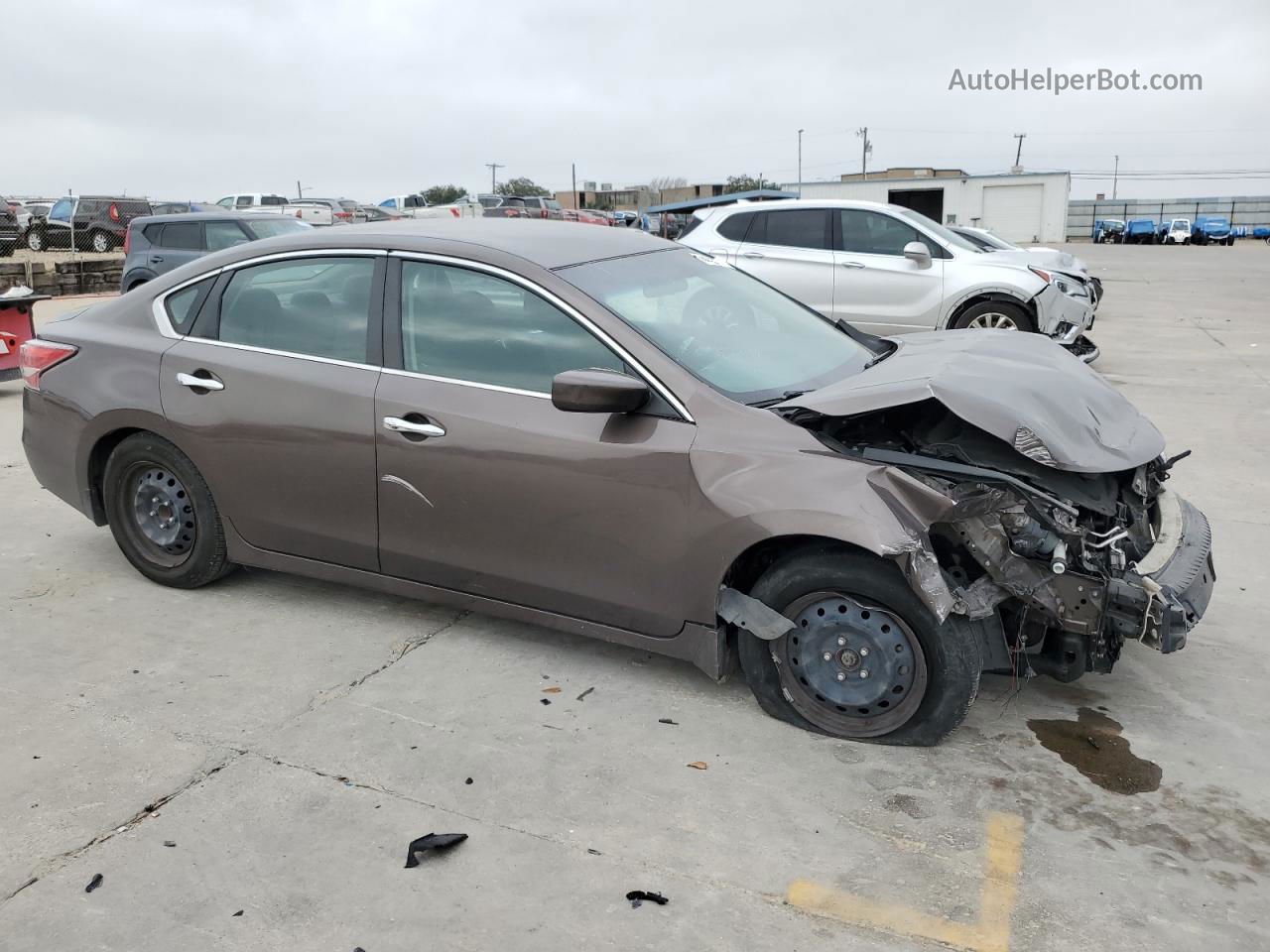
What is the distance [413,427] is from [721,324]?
1.25 meters

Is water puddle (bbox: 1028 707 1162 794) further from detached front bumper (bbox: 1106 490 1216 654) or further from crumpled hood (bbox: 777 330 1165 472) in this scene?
crumpled hood (bbox: 777 330 1165 472)

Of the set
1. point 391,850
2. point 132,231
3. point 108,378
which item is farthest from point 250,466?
point 132,231

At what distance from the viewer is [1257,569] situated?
509cm

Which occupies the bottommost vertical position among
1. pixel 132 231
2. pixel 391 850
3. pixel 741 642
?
pixel 391 850

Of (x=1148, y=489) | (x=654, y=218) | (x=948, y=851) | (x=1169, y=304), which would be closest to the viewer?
(x=948, y=851)

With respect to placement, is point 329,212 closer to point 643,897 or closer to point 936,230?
point 936,230

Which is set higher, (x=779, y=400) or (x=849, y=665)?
(x=779, y=400)

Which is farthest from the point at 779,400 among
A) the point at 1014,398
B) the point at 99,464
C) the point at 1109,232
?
the point at 1109,232

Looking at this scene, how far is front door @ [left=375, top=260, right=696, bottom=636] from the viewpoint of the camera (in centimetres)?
362

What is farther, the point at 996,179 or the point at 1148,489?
the point at 996,179

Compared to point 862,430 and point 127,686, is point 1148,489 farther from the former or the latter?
point 127,686

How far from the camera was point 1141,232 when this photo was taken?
2110 inches

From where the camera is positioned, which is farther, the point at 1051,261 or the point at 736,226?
the point at 1051,261

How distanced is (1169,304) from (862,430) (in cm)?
1676
